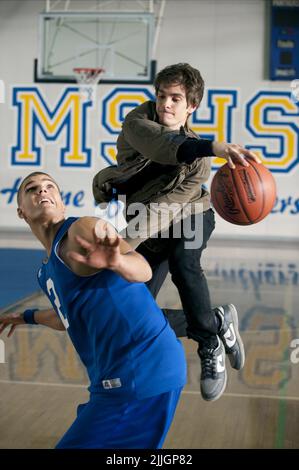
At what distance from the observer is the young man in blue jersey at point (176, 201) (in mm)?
3106

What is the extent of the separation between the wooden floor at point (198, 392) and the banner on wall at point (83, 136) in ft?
18.1

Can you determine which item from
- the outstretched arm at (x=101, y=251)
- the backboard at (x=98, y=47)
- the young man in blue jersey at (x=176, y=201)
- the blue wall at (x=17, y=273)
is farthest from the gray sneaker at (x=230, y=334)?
the backboard at (x=98, y=47)

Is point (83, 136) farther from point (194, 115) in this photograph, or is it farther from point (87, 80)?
point (194, 115)

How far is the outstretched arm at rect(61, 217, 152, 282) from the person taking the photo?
1902 mm

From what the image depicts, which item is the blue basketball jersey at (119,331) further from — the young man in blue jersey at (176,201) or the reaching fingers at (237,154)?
the young man in blue jersey at (176,201)

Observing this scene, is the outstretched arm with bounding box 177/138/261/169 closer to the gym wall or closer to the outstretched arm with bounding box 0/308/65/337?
the outstretched arm with bounding box 0/308/65/337

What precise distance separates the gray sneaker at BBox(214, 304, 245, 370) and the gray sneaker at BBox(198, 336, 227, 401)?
0.17 meters

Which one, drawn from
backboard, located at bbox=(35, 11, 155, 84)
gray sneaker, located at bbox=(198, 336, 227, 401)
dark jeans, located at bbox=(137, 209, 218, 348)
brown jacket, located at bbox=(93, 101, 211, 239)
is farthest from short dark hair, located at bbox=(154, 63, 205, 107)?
backboard, located at bbox=(35, 11, 155, 84)

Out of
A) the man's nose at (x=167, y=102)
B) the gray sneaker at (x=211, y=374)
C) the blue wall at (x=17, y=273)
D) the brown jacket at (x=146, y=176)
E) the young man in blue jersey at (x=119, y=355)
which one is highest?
the man's nose at (x=167, y=102)

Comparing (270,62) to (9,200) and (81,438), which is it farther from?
(81,438)

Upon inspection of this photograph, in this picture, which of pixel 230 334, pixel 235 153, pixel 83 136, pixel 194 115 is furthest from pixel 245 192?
pixel 83 136

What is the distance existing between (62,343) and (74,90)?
25.3ft
